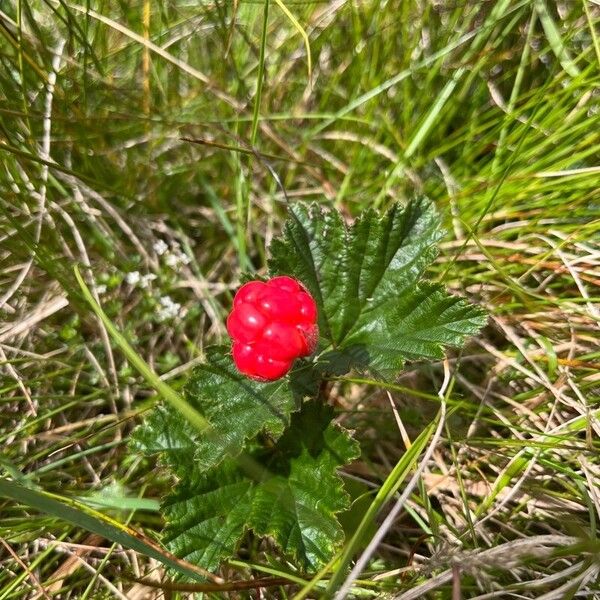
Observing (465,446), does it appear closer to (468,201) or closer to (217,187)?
(468,201)

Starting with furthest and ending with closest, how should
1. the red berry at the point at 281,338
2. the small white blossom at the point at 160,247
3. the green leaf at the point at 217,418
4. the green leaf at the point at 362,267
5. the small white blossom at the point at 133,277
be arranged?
the small white blossom at the point at 160,247 → the small white blossom at the point at 133,277 → the green leaf at the point at 362,267 → the green leaf at the point at 217,418 → the red berry at the point at 281,338

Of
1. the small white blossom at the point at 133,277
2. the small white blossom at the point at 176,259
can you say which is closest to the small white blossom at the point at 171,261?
the small white blossom at the point at 176,259

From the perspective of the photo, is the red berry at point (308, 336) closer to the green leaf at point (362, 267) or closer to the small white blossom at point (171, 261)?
the green leaf at point (362, 267)

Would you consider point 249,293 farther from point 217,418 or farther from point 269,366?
point 217,418

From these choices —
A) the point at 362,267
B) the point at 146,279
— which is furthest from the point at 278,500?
the point at 146,279

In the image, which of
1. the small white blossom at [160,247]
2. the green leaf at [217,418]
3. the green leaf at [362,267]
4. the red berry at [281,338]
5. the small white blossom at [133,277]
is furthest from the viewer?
the small white blossom at [160,247]

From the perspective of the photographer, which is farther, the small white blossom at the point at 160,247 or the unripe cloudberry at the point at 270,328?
the small white blossom at the point at 160,247

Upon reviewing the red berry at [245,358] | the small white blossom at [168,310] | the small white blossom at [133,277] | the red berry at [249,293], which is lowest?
the small white blossom at [168,310]

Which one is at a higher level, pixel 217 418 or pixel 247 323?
pixel 247 323

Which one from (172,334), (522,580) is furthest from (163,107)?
(522,580)
